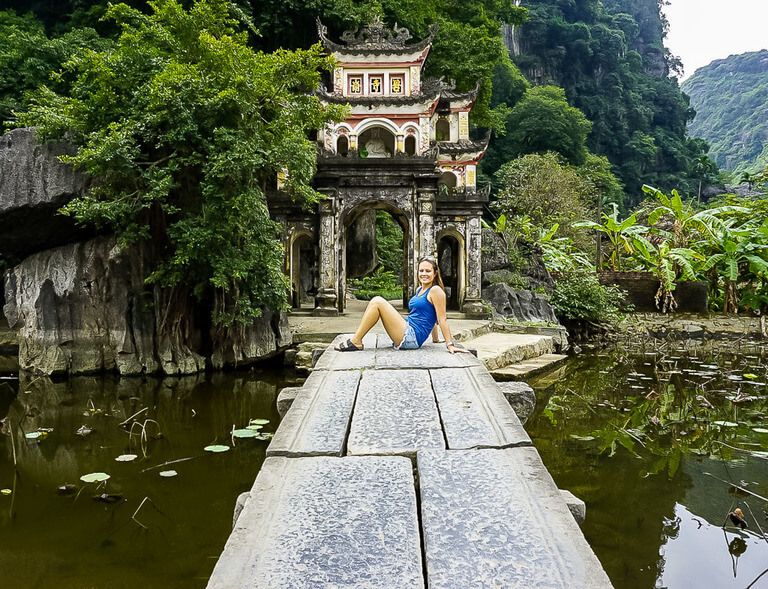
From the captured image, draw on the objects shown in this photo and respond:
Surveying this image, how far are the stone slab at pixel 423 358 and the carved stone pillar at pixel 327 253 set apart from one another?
8.73m

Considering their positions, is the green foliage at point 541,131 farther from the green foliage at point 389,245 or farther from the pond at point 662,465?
the pond at point 662,465

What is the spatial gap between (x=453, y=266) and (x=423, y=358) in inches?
496

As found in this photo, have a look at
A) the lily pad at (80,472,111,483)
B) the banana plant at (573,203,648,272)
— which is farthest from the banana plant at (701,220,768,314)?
the lily pad at (80,472,111,483)

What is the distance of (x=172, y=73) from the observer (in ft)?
26.5

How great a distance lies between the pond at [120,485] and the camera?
10.5 feet

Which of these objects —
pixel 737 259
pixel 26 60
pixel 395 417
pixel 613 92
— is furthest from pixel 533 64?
pixel 395 417

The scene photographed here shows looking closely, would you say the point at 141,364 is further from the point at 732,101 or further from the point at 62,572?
the point at 732,101

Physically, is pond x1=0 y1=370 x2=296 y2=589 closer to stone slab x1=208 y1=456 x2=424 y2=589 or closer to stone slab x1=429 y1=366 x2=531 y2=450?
stone slab x1=208 y1=456 x2=424 y2=589

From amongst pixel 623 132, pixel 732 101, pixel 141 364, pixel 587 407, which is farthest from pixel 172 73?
pixel 732 101

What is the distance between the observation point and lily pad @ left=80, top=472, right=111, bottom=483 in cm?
428

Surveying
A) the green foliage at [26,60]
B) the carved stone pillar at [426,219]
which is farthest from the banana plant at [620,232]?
the green foliage at [26,60]

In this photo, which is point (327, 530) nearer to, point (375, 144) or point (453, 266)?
point (453, 266)

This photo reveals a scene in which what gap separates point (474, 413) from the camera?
290cm

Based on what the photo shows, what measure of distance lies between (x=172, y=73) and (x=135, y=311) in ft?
12.3
